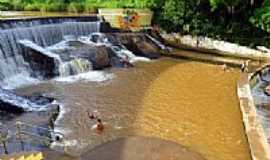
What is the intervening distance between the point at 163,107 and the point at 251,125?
13.0ft

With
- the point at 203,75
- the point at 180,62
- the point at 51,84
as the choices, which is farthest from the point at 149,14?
the point at 51,84

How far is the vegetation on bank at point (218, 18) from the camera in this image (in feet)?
79.6

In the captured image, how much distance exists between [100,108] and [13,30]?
8935 millimetres

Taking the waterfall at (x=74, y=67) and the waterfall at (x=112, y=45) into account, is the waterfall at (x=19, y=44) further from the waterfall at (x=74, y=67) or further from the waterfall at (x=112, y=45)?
the waterfall at (x=74, y=67)

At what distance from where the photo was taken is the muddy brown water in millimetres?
12773

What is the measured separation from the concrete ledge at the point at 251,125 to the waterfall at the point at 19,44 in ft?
34.7

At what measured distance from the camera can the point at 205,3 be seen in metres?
26.0

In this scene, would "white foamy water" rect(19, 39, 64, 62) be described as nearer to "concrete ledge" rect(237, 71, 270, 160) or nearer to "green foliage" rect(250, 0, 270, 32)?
"concrete ledge" rect(237, 71, 270, 160)

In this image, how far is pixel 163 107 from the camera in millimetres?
15594

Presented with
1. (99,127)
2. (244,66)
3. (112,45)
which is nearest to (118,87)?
(99,127)

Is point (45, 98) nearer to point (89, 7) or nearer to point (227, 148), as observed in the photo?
point (227, 148)

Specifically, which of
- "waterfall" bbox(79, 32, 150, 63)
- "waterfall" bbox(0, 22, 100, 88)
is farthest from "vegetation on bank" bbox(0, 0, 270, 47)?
"waterfall" bbox(0, 22, 100, 88)

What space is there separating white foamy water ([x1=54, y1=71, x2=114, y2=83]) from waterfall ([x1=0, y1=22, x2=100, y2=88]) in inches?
67.8

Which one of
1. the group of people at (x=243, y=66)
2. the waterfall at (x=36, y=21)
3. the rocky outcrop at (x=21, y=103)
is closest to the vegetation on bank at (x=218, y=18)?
the group of people at (x=243, y=66)
